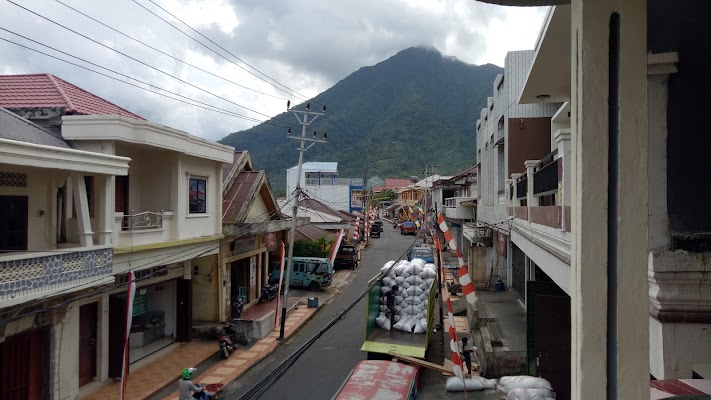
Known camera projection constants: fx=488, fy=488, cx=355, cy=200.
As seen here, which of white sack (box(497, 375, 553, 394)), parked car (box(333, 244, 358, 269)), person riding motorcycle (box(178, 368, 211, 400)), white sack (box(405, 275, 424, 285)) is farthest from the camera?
parked car (box(333, 244, 358, 269))

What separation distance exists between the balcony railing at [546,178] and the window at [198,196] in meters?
9.68

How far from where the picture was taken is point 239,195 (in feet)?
61.9

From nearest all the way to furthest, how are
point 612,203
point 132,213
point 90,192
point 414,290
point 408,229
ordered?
point 612,203
point 90,192
point 132,213
point 414,290
point 408,229

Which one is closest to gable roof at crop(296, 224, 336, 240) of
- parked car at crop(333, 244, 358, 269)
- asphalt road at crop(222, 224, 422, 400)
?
parked car at crop(333, 244, 358, 269)

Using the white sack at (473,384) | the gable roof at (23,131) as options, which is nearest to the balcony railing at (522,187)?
the white sack at (473,384)

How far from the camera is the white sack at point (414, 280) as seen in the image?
14.6 metres

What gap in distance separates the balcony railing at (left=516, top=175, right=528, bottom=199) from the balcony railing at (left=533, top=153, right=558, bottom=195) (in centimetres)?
164

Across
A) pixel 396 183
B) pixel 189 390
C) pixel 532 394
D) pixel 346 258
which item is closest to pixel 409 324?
pixel 532 394

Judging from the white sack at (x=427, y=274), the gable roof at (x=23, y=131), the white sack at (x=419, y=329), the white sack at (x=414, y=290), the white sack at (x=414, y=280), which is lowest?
the white sack at (x=419, y=329)

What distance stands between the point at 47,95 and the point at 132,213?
11.7 feet

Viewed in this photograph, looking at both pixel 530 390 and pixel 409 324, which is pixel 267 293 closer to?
pixel 409 324

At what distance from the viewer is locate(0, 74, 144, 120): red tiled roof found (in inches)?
464

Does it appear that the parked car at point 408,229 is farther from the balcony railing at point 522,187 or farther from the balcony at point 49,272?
the balcony at point 49,272

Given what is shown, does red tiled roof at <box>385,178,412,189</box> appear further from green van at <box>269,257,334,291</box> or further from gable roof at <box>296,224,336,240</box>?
green van at <box>269,257,334,291</box>
